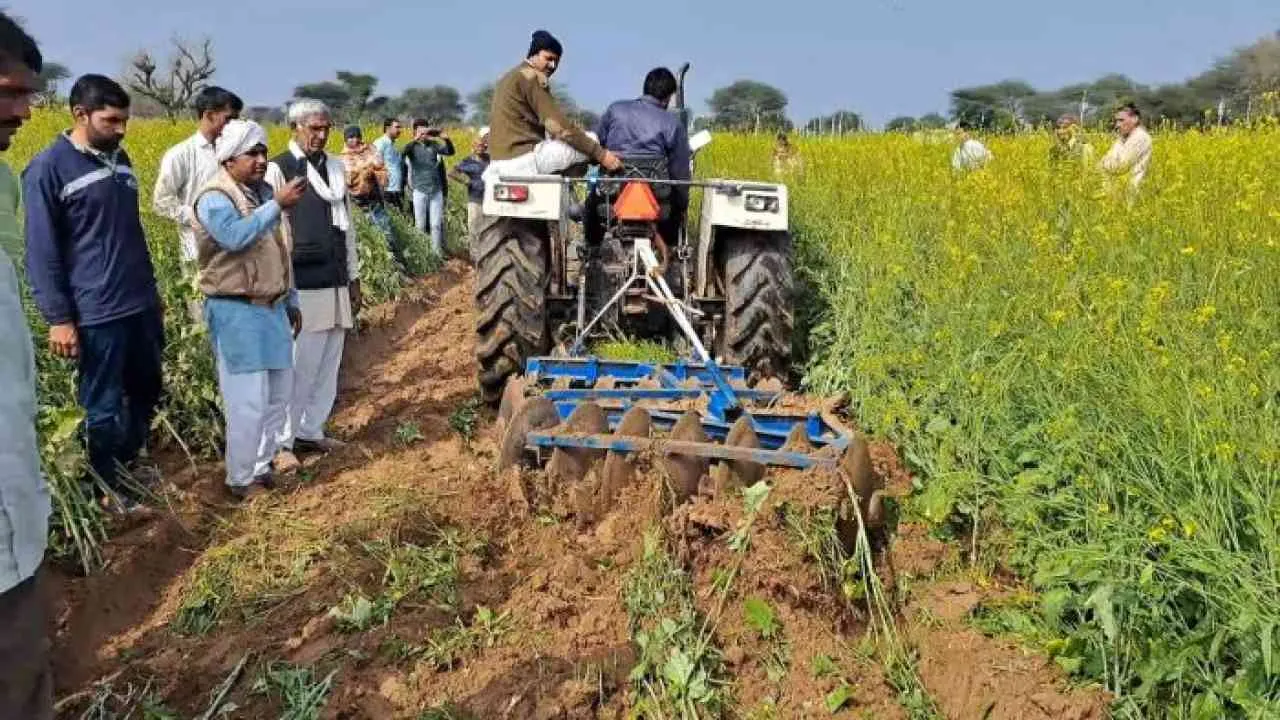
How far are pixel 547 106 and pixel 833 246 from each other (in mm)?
2024

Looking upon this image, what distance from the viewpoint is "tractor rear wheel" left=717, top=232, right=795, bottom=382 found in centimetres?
502

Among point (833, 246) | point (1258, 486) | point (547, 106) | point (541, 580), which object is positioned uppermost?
point (547, 106)

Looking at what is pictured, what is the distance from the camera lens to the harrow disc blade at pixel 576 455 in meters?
3.56

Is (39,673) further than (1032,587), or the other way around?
(1032,587)

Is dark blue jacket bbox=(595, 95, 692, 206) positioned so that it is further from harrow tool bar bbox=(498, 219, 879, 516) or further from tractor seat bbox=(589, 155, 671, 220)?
harrow tool bar bbox=(498, 219, 879, 516)

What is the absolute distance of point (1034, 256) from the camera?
4.54 m

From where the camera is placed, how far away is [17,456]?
75.6 inches

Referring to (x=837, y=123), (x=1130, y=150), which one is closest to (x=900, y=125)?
(x=837, y=123)

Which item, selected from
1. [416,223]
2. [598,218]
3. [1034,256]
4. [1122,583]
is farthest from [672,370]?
[416,223]

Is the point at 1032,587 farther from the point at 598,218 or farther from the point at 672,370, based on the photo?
the point at 598,218

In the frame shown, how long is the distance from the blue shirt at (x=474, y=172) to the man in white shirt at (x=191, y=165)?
5.39 m

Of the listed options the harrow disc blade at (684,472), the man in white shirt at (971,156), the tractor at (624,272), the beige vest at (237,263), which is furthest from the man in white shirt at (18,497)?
the man in white shirt at (971,156)

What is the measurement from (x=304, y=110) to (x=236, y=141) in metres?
0.81

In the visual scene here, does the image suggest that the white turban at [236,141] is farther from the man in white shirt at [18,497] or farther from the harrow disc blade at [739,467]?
the harrow disc blade at [739,467]
